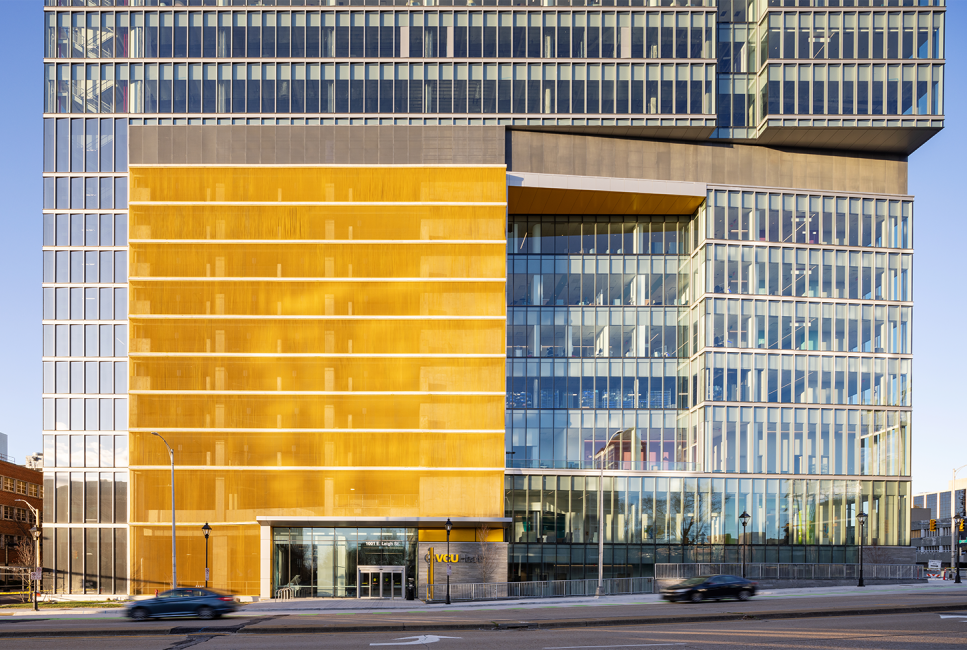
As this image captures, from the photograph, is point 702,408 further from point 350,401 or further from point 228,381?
point 228,381

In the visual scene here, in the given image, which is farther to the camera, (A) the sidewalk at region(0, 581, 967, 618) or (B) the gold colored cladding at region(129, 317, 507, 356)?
(B) the gold colored cladding at region(129, 317, 507, 356)

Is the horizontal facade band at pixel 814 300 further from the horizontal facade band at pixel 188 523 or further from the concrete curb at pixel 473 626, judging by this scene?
the concrete curb at pixel 473 626

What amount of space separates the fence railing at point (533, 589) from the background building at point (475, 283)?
10.2ft

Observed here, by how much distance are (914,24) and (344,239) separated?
43612 millimetres

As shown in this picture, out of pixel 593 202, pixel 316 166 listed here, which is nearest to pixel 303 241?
pixel 316 166

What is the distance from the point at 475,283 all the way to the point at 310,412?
569 inches

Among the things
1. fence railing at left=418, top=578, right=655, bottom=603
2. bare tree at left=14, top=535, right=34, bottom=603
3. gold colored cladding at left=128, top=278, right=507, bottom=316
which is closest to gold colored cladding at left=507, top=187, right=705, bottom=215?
Answer: gold colored cladding at left=128, top=278, right=507, bottom=316

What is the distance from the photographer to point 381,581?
195 feet

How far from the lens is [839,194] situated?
65938mm

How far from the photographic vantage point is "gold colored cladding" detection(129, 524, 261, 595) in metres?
59.5

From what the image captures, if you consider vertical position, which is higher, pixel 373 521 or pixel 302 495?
pixel 302 495

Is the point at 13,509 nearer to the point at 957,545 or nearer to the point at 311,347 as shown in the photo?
the point at 311,347

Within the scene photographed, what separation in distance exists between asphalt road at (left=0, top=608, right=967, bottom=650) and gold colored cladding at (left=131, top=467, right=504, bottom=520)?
103 feet

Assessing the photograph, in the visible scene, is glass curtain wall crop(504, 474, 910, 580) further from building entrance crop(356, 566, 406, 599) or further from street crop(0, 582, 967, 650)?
street crop(0, 582, 967, 650)
